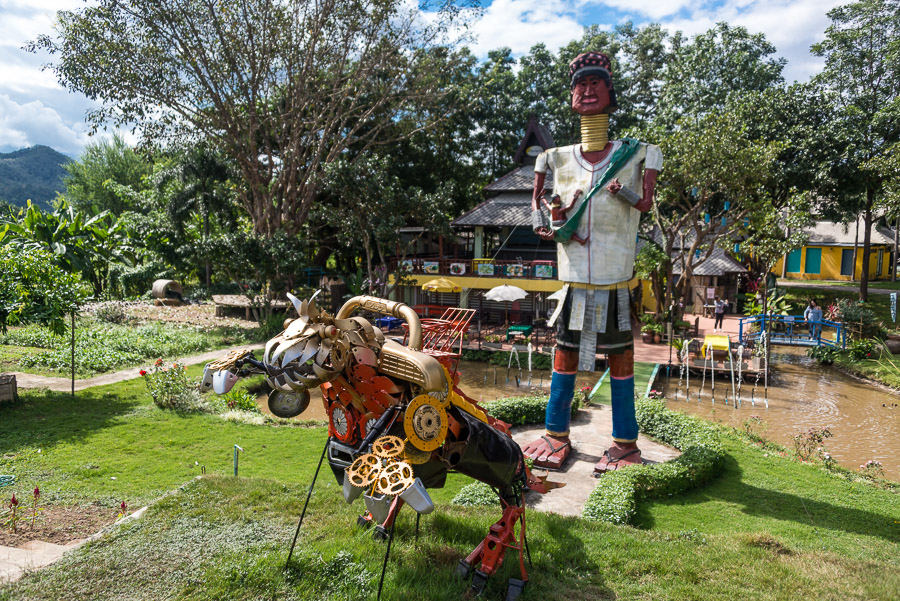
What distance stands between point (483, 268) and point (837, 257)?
28.5 metres

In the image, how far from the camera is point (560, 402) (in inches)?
335

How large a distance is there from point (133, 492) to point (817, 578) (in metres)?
7.68

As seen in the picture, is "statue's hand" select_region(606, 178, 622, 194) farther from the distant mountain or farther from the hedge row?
the distant mountain

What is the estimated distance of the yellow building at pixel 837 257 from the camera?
36.3 meters

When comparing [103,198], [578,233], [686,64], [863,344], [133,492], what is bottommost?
[133,492]

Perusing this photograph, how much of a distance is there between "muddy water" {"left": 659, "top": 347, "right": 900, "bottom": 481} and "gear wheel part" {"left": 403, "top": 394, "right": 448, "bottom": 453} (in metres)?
9.45

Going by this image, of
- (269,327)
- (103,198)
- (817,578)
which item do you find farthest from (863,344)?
(103,198)

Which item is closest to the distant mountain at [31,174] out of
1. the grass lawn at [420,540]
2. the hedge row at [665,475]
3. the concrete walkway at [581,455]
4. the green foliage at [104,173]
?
the green foliage at [104,173]

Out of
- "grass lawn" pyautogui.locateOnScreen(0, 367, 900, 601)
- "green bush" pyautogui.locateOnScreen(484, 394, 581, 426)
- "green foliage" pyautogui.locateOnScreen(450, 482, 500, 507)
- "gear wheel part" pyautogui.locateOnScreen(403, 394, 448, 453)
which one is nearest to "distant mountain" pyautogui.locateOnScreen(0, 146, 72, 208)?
"grass lawn" pyautogui.locateOnScreen(0, 367, 900, 601)

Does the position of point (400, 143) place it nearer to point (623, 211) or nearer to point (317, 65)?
point (317, 65)

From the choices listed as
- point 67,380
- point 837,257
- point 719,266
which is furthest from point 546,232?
point 837,257

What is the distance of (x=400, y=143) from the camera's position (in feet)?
90.5

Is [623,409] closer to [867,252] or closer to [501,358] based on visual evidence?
[501,358]

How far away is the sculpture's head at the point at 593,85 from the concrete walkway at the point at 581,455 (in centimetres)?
525
